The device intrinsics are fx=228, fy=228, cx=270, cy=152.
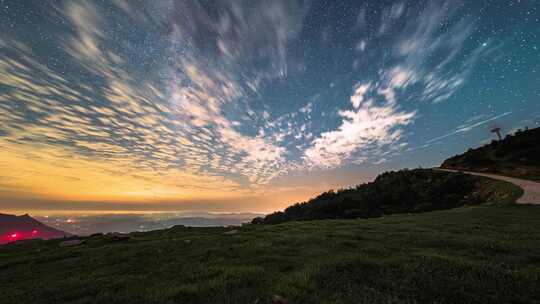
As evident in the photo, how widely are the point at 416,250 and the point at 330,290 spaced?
6230mm

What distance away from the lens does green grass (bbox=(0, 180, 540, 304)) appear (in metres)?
6.04

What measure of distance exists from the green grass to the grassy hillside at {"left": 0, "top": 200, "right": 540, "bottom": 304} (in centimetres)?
3

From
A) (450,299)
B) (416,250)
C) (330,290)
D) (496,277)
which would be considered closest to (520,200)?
(416,250)

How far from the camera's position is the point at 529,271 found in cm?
683

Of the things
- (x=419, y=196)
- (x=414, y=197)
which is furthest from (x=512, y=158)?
(x=414, y=197)

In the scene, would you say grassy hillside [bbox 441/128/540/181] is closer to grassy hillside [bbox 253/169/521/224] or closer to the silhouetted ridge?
grassy hillside [bbox 253/169/521/224]

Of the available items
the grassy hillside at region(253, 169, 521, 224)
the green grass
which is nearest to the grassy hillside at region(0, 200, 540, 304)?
the green grass

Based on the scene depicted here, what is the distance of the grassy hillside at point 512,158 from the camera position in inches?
1602

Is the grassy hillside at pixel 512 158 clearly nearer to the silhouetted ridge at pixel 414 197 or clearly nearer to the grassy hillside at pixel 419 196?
the grassy hillside at pixel 419 196

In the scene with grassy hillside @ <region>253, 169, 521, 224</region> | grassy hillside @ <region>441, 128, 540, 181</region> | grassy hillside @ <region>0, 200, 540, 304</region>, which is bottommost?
grassy hillside @ <region>0, 200, 540, 304</region>

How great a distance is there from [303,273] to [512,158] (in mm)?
64775

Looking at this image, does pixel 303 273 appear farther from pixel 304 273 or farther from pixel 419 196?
pixel 419 196

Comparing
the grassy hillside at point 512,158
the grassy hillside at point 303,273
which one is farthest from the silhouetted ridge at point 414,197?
the grassy hillside at point 303,273

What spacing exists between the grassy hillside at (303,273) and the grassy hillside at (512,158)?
134 ft
